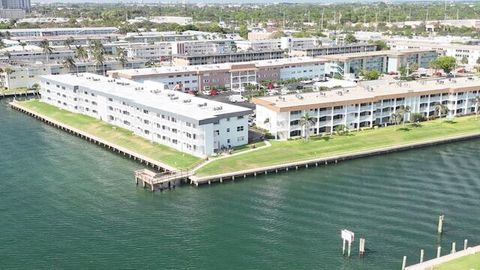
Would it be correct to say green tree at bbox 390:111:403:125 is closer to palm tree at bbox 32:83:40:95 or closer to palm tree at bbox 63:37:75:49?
palm tree at bbox 32:83:40:95

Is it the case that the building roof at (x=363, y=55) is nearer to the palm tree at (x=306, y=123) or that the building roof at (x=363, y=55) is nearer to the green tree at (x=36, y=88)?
the palm tree at (x=306, y=123)

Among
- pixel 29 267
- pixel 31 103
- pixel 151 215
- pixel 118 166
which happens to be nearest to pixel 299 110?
pixel 118 166

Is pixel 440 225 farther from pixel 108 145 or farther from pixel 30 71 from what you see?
pixel 30 71

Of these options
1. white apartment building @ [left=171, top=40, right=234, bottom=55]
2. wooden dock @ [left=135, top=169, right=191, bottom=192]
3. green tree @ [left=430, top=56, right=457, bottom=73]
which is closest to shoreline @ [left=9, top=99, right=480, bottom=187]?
wooden dock @ [left=135, top=169, right=191, bottom=192]

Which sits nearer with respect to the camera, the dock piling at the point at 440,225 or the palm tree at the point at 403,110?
the dock piling at the point at 440,225

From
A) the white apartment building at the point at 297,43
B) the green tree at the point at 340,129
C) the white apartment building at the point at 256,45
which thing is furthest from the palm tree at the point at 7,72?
the white apartment building at the point at 297,43

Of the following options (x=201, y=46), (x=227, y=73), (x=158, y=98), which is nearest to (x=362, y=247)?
(x=158, y=98)
